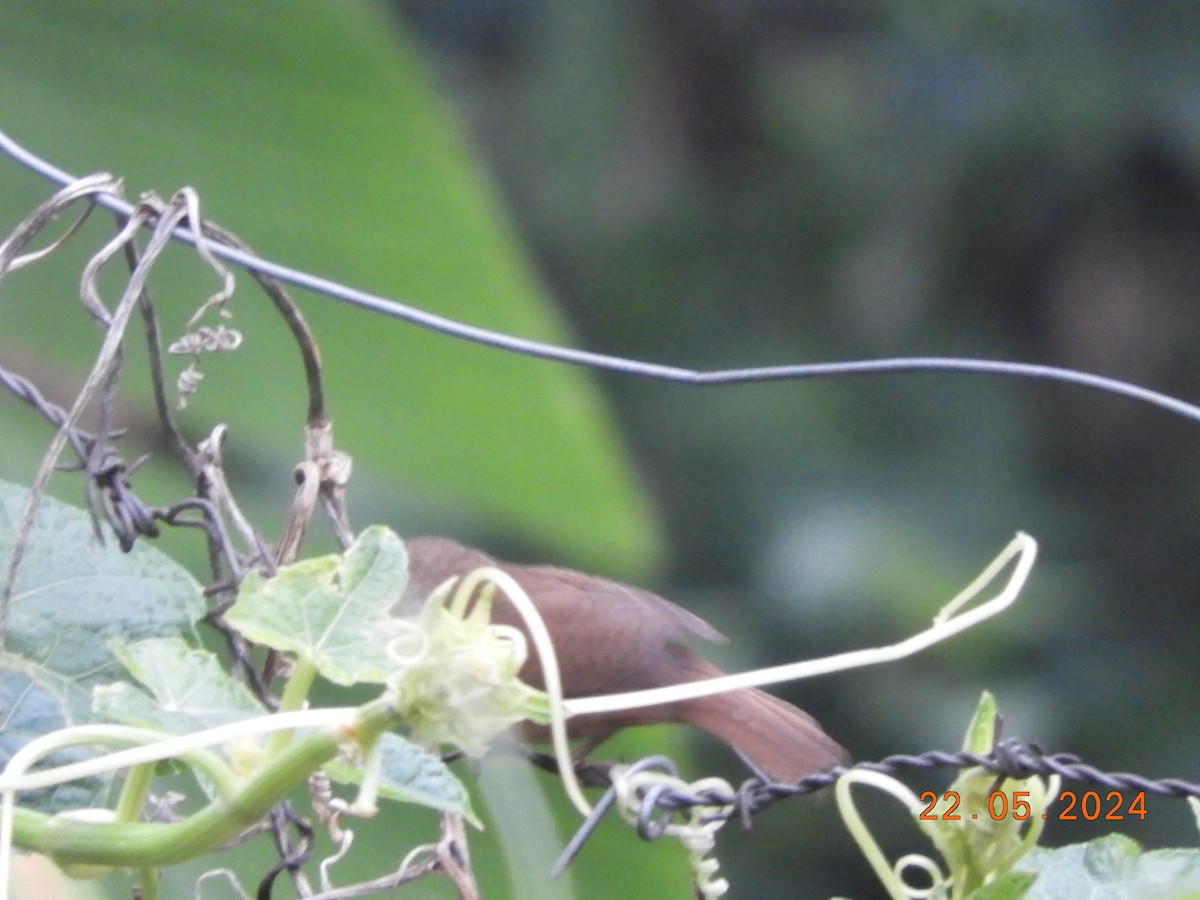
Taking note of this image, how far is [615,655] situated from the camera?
128cm

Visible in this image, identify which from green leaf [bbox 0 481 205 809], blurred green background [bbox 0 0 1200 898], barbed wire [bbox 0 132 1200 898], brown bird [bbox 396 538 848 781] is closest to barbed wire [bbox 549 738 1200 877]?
barbed wire [bbox 0 132 1200 898]

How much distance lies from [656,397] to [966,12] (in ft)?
3.04

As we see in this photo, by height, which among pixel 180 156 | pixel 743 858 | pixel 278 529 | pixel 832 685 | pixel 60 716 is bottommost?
pixel 743 858

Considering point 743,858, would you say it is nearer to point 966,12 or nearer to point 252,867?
point 966,12

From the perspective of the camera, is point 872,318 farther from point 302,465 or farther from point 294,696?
point 294,696

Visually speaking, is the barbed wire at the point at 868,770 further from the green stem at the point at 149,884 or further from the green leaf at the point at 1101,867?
the green stem at the point at 149,884

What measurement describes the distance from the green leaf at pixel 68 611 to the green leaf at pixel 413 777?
0.15 metres

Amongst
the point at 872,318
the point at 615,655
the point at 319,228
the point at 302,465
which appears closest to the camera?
the point at 302,465

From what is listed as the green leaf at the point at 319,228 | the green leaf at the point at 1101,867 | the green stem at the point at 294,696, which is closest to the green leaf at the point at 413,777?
the green stem at the point at 294,696

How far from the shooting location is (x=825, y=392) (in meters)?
3.01

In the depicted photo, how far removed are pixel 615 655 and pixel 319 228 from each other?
1.96ft

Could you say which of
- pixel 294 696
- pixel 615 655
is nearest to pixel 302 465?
pixel 294 696

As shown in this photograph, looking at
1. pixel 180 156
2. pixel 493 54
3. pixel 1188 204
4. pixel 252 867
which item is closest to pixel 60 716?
pixel 252 867

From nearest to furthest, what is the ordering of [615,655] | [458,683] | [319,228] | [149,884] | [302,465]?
1. [458,683]
2. [149,884]
3. [302,465]
4. [615,655]
5. [319,228]
